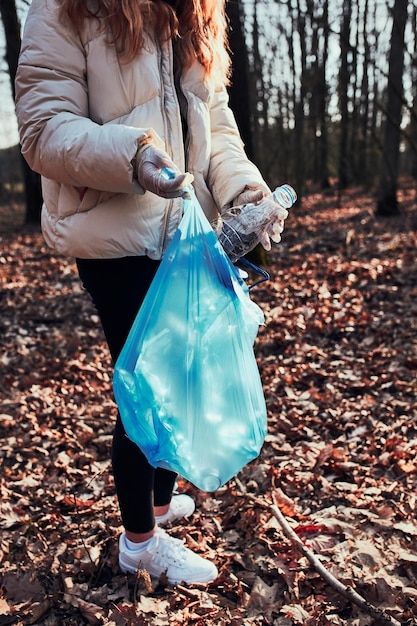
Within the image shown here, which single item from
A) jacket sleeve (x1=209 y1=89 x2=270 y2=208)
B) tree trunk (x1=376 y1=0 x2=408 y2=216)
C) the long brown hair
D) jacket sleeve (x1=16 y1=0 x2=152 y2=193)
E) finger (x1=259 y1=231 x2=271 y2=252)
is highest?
the long brown hair

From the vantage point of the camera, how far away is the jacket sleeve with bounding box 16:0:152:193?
56.7 inches

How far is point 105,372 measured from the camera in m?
4.18

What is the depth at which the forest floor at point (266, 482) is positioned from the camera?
1.97 m

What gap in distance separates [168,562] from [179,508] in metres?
0.41

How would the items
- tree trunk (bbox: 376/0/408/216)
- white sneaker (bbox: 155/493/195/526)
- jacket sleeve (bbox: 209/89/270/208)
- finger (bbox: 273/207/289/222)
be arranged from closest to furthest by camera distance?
1. finger (bbox: 273/207/289/222)
2. jacket sleeve (bbox: 209/89/270/208)
3. white sneaker (bbox: 155/493/195/526)
4. tree trunk (bbox: 376/0/408/216)

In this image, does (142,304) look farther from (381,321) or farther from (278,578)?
(381,321)

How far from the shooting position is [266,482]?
2.71 meters

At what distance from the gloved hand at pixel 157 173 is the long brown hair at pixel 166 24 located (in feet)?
0.99

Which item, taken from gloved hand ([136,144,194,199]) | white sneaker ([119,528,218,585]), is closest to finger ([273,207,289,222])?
gloved hand ([136,144,194,199])

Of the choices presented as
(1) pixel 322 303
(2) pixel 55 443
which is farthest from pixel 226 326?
(1) pixel 322 303

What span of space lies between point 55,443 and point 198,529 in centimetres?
119

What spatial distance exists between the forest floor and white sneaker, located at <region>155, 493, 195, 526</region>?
49mm

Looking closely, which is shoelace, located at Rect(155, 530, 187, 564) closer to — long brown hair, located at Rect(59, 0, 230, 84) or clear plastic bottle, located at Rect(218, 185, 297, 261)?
clear plastic bottle, located at Rect(218, 185, 297, 261)

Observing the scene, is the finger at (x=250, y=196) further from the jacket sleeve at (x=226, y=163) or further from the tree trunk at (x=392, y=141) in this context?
the tree trunk at (x=392, y=141)
